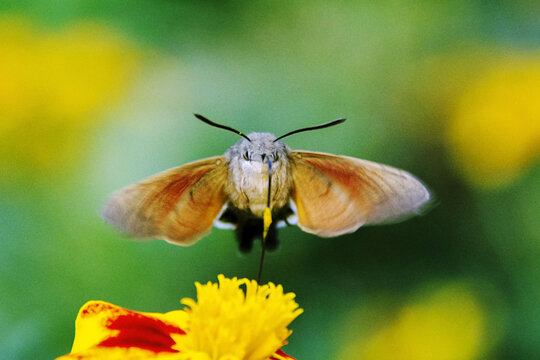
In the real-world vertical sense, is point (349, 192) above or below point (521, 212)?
above

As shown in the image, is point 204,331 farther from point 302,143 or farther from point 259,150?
point 302,143

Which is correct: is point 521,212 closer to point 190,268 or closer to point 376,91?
point 376,91

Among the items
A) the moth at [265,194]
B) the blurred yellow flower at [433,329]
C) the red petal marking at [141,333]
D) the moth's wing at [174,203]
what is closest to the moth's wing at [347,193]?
the moth at [265,194]

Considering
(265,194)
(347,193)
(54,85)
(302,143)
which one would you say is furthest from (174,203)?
(54,85)

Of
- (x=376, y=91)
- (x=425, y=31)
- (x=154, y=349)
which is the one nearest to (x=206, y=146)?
(x=376, y=91)

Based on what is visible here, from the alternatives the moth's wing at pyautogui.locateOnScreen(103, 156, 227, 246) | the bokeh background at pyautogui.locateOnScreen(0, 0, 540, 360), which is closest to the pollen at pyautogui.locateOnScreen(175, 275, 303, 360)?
the moth's wing at pyautogui.locateOnScreen(103, 156, 227, 246)

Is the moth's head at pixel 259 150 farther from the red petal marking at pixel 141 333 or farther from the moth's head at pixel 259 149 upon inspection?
the red petal marking at pixel 141 333

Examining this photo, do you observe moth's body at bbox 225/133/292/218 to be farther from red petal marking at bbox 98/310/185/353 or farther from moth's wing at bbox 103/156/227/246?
red petal marking at bbox 98/310/185/353
